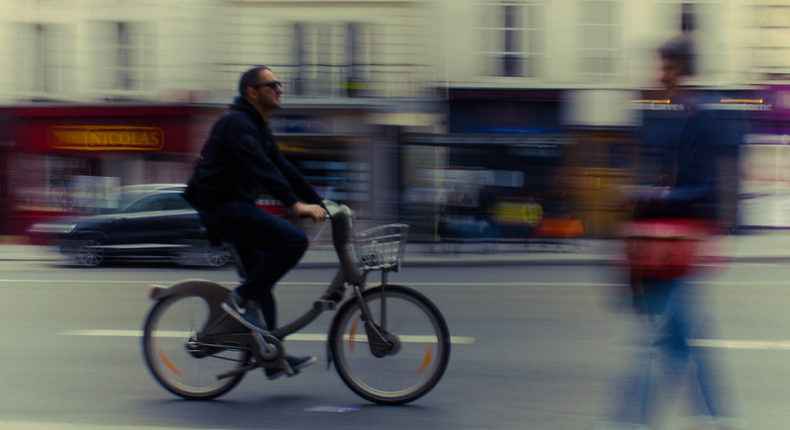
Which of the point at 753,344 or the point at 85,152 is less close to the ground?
the point at 85,152

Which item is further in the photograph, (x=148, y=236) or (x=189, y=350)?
(x=148, y=236)

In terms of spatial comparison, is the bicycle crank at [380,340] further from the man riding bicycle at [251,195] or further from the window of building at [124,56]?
the window of building at [124,56]

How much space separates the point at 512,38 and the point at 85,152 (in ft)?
36.0

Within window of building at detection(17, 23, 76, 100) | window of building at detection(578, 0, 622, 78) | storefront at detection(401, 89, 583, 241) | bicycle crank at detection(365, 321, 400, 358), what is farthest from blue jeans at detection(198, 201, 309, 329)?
window of building at detection(17, 23, 76, 100)

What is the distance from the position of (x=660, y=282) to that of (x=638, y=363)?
15.4 inches

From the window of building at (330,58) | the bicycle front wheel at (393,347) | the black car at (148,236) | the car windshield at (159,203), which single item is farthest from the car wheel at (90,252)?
the bicycle front wheel at (393,347)

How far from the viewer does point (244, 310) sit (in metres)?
4.66

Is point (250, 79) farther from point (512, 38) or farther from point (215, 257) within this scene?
point (512, 38)

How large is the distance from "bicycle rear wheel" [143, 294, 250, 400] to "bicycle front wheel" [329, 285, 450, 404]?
1.75 feet

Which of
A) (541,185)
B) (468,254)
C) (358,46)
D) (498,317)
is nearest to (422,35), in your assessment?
(358,46)

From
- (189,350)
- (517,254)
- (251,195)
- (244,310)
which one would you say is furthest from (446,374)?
(517,254)

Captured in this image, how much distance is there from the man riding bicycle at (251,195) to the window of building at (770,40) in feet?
62.3

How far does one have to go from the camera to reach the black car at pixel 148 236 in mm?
14508

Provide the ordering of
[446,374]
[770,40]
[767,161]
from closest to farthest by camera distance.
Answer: [446,374] < [767,161] < [770,40]
